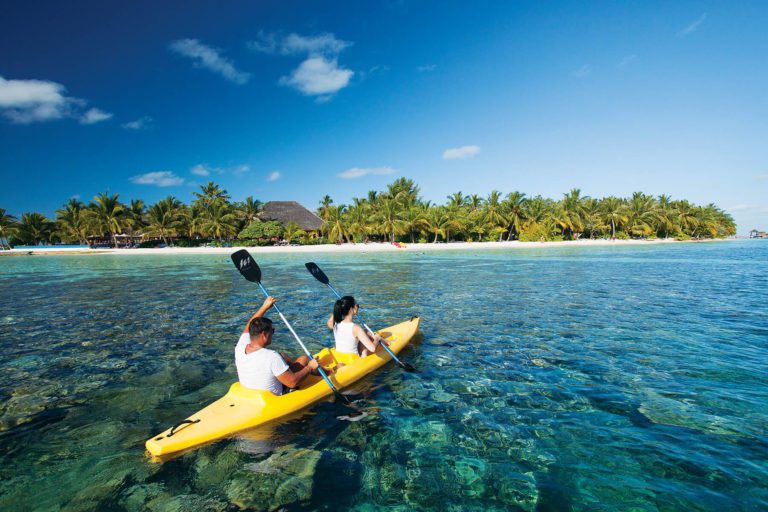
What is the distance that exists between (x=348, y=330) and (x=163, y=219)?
52.7 m

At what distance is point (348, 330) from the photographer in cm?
620

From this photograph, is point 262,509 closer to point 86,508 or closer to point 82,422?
point 86,508

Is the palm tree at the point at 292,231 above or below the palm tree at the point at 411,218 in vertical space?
below

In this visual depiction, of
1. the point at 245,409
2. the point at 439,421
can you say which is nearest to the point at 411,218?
the point at 439,421

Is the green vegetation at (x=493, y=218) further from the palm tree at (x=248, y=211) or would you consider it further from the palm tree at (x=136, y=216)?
the palm tree at (x=136, y=216)

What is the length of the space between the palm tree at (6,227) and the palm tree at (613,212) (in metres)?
88.5

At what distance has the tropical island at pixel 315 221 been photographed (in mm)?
50844

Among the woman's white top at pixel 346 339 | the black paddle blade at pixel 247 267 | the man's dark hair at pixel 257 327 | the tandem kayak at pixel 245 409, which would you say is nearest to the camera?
the tandem kayak at pixel 245 409

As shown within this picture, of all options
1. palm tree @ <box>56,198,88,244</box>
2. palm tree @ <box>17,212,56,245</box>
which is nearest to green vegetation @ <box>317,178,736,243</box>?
palm tree @ <box>56,198,88,244</box>

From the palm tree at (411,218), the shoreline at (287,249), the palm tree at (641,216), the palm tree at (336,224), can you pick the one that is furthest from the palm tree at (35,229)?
the palm tree at (641,216)

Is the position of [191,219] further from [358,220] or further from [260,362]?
[260,362]

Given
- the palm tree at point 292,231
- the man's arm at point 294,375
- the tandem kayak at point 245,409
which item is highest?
the palm tree at point 292,231

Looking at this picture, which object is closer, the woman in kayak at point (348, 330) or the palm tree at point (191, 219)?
the woman in kayak at point (348, 330)

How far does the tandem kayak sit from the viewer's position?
160 inches
